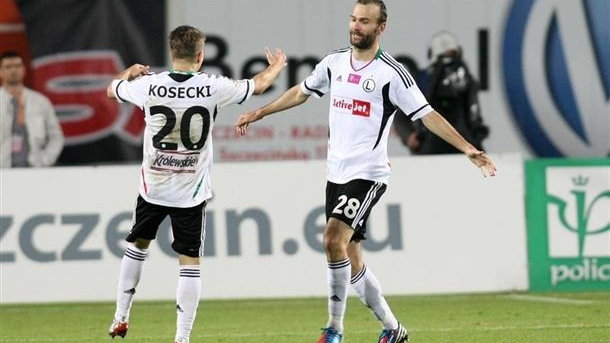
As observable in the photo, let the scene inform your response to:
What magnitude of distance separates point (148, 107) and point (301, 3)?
855 cm

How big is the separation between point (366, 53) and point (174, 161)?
1.36 meters

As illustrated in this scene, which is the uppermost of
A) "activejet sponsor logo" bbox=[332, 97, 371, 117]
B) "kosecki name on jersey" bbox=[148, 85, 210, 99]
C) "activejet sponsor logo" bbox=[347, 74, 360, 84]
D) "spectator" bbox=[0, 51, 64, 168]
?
"activejet sponsor logo" bbox=[347, 74, 360, 84]

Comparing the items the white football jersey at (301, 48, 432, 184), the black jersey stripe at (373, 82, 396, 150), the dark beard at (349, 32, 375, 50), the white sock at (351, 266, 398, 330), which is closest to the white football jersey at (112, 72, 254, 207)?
the white football jersey at (301, 48, 432, 184)

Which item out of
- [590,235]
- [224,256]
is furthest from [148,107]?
[590,235]

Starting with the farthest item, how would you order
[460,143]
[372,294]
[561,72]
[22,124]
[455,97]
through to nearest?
1. [561,72]
2. [22,124]
3. [455,97]
4. [372,294]
5. [460,143]

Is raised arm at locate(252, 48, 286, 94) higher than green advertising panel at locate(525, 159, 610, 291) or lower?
higher

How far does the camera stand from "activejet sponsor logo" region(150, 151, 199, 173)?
34.7ft

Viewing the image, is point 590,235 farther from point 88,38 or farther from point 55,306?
point 88,38

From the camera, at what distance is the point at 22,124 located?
59.8 ft

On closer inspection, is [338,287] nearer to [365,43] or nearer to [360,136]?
[360,136]

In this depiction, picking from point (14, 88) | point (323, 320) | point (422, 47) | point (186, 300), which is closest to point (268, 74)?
point (186, 300)

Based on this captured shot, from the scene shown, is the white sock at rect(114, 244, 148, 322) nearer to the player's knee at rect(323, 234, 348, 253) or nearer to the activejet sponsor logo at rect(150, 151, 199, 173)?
the activejet sponsor logo at rect(150, 151, 199, 173)

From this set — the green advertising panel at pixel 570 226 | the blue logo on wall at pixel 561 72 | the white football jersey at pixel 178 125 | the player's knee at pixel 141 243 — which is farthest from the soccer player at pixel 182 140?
the blue logo on wall at pixel 561 72

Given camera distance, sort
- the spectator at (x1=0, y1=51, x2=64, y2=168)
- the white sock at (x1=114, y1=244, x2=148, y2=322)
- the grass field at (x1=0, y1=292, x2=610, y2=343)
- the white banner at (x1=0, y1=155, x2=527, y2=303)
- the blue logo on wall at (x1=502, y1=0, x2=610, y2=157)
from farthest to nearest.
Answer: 1. the blue logo on wall at (x1=502, y1=0, x2=610, y2=157)
2. the spectator at (x1=0, y1=51, x2=64, y2=168)
3. the white banner at (x1=0, y1=155, x2=527, y2=303)
4. the grass field at (x1=0, y1=292, x2=610, y2=343)
5. the white sock at (x1=114, y1=244, x2=148, y2=322)
